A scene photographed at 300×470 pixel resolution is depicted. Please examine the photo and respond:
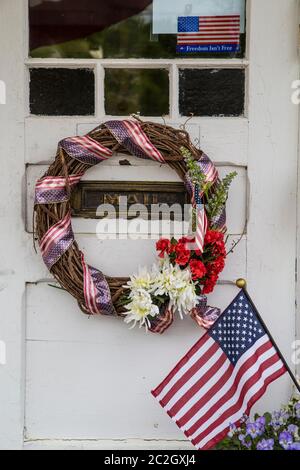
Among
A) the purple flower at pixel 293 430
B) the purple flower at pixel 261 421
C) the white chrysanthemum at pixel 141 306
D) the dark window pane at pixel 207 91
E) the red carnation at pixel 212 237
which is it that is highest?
the dark window pane at pixel 207 91

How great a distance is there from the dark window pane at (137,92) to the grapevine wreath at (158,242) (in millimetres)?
118

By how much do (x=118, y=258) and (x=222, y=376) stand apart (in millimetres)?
697

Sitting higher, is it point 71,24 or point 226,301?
point 71,24

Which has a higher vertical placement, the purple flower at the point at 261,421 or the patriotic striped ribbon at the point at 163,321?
the patriotic striped ribbon at the point at 163,321

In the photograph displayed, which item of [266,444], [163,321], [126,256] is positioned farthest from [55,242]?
[266,444]

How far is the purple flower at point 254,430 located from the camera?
8.32ft

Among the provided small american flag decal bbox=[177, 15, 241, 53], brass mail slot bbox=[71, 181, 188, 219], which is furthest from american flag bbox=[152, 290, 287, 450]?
small american flag decal bbox=[177, 15, 241, 53]

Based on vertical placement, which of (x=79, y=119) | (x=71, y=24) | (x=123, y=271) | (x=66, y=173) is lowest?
(x=123, y=271)

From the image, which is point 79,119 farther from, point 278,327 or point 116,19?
point 278,327

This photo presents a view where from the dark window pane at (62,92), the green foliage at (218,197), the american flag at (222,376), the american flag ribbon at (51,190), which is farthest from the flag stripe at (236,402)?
the dark window pane at (62,92)

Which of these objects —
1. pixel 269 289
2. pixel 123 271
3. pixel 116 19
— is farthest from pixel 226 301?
pixel 116 19

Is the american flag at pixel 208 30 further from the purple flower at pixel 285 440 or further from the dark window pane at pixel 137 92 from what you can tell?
the purple flower at pixel 285 440

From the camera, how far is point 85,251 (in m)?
2.97

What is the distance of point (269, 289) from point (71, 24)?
1.39 metres
